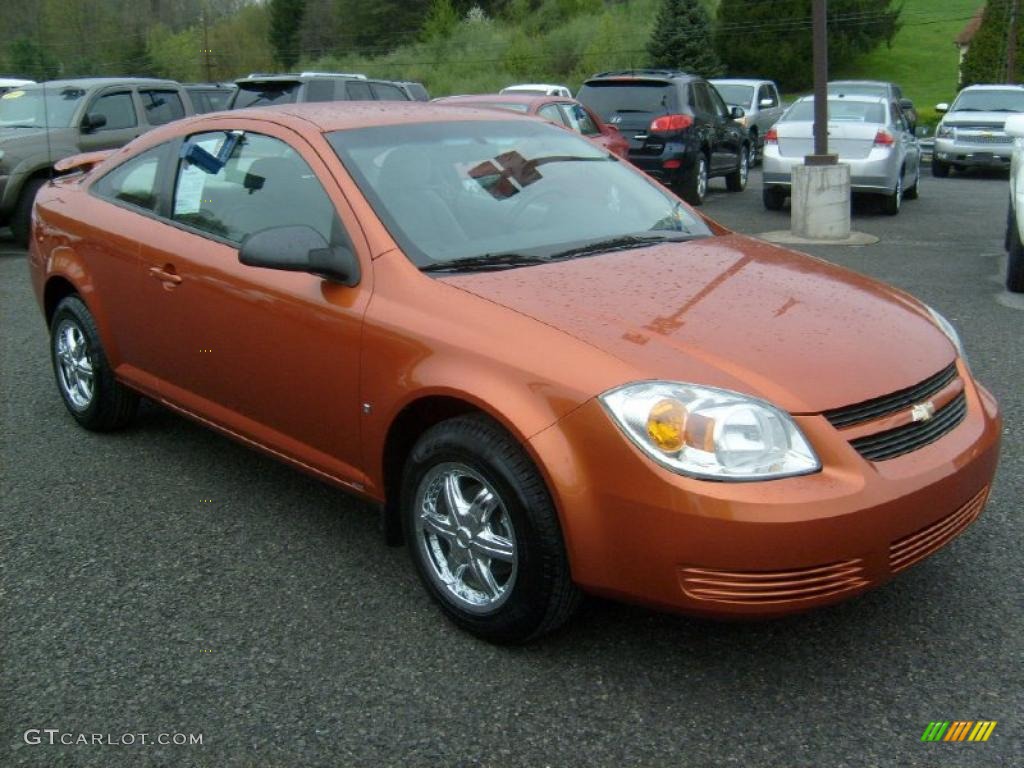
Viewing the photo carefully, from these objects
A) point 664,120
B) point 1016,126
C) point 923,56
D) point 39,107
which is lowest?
point 923,56

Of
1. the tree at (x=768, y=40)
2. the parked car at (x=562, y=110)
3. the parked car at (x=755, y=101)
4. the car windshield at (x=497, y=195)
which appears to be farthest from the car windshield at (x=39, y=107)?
the tree at (x=768, y=40)

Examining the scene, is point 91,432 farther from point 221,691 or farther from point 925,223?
point 925,223

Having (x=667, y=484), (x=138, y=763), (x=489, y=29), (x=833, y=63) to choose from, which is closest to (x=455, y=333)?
(x=667, y=484)

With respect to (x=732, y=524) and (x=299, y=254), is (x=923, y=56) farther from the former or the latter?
(x=732, y=524)

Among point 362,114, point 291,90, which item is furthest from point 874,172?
point 362,114

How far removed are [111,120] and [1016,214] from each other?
981 cm

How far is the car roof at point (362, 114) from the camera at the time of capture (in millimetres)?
4004

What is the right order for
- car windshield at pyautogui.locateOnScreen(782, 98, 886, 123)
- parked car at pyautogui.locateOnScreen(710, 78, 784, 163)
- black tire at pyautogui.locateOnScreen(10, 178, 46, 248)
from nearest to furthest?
black tire at pyautogui.locateOnScreen(10, 178, 46, 248), car windshield at pyautogui.locateOnScreen(782, 98, 886, 123), parked car at pyautogui.locateOnScreen(710, 78, 784, 163)

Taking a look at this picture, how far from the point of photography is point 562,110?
12.4 metres

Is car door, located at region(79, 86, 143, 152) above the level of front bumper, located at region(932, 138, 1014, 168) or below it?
above

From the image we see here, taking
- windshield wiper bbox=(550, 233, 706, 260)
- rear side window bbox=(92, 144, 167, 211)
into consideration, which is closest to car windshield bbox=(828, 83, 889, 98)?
windshield wiper bbox=(550, 233, 706, 260)

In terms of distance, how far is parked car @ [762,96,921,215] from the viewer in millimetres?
13336

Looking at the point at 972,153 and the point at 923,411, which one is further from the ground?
the point at 923,411

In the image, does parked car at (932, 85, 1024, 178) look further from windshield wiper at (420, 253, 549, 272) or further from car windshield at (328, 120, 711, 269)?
windshield wiper at (420, 253, 549, 272)
